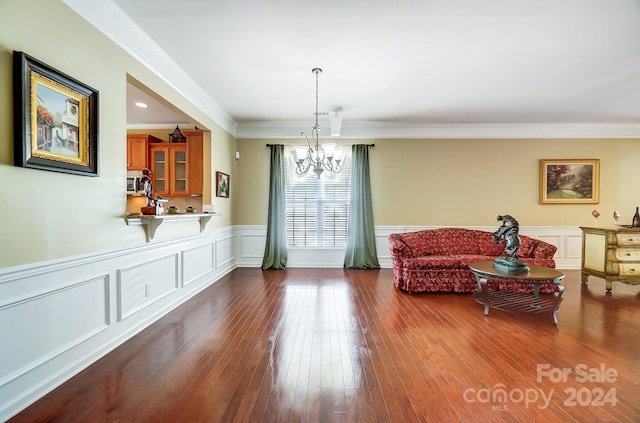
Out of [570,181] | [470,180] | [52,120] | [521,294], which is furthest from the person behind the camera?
[470,180]

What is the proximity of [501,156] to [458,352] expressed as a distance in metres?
4.80

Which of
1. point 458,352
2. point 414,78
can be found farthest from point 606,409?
point 414,78

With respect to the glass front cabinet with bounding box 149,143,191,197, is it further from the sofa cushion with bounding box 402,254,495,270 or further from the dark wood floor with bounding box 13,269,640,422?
the sofa cushion with bounding box 402,254,495,270

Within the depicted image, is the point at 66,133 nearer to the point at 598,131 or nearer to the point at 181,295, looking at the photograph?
the point at 181,295

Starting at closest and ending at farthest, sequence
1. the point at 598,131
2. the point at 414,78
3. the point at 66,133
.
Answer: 1. the point at 66,133
2. the point at 414,78
3. the point at 598,131

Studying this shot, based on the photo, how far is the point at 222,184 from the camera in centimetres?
509

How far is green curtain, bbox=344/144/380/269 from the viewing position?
569cm

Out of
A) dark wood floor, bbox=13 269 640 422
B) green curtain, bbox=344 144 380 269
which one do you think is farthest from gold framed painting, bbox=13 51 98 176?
green curtain, bbox=344 144 380 269

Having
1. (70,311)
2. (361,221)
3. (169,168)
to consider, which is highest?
(169,168)

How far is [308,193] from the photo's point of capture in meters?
5.88

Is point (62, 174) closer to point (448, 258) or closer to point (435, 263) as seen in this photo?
point (435, 263)

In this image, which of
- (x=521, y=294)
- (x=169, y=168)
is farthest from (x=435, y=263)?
(x=169, y=168)

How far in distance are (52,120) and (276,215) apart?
13.1 ft

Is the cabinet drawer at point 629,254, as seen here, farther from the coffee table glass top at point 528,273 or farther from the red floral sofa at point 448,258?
the coffee table glass top at point 528,273
